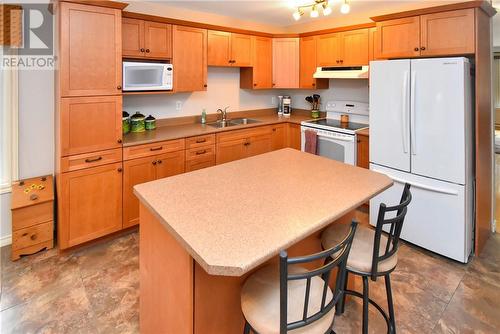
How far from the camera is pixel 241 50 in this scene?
4.18 metres

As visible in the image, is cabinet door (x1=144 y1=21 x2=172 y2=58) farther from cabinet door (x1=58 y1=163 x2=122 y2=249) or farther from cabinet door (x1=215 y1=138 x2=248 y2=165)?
cabinet door (x1=58 y1=163 x2=122 y2=249)

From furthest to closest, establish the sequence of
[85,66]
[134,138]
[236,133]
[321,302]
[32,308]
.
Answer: [236,133] → [134,138] → [85,66] → [32,308] → [321,302]

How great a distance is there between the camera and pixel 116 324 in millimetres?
2018

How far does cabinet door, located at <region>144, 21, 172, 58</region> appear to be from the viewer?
Result: 10.7 ft

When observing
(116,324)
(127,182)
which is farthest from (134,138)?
(116,324)

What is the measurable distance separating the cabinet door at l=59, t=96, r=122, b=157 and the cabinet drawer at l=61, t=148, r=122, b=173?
0.04m

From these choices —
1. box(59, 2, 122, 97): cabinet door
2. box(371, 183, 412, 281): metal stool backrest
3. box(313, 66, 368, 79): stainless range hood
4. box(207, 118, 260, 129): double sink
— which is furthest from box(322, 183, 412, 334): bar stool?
box(207, 118, 260, 129): double sink

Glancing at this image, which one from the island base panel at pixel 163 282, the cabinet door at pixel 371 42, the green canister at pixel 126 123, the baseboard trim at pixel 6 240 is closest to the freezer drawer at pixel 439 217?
the cabinet door at pixel 371 42

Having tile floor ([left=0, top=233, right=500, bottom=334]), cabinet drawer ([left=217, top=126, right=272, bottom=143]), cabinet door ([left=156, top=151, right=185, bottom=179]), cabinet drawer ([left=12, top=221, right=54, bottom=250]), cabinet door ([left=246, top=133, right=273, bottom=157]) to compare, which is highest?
cabinet drawer ([left=217, top=126, right=272, bottom=143])

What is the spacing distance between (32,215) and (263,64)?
3343 mm

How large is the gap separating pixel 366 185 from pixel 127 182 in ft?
7.43

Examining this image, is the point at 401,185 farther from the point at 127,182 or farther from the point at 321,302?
the point at 127,182

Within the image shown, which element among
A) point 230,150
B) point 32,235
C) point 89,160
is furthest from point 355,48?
point 32,235

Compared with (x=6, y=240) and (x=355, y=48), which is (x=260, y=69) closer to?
(x=355, y=48)
